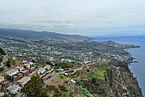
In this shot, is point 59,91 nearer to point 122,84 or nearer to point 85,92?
point 85,92

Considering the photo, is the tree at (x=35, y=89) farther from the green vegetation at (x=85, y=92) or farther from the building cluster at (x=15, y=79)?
the green vegetation at (x=85, y=92)

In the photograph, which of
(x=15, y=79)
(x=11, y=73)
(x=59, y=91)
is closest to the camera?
(x=59, y=91)

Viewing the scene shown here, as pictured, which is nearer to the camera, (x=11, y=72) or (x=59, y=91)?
(x=59, y=91)

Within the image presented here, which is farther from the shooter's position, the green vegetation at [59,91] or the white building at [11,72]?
the white building at [11,72]

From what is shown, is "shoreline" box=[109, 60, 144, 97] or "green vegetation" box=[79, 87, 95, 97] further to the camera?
"shoreline" box=[109, 60, 144, 97]

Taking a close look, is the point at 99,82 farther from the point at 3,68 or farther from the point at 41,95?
the point at 41,95

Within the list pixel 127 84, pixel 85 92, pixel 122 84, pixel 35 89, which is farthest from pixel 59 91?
pixel 127 84

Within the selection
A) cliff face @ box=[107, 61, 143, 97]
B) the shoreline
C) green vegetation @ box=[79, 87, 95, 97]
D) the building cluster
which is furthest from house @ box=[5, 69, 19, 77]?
the shoreline

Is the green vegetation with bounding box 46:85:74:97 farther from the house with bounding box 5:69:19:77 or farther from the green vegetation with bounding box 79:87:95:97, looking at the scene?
the house with bounding box 5:69:19:77

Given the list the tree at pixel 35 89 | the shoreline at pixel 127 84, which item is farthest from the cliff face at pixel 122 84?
the tree at pixel 35 89

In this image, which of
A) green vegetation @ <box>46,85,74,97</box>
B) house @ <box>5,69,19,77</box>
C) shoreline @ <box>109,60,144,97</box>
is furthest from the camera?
shoreline @ <box>109,60,144,97</box>

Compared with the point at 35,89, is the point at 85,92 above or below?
below
